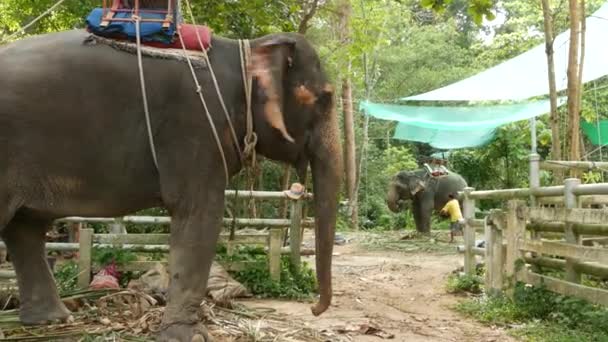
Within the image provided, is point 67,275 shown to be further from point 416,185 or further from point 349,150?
point 349,150

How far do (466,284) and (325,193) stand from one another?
4.19 metres

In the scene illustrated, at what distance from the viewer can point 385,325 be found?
5840mm

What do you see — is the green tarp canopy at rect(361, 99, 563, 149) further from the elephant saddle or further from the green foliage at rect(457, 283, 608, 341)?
the elephant saddle

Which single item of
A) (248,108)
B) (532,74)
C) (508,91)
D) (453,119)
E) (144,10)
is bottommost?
(248,108)

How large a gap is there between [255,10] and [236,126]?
4.78 meters

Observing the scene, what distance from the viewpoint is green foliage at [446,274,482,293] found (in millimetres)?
8141

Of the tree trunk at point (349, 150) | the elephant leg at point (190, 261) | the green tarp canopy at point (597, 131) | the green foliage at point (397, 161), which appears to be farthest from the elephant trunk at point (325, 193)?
the green foliage at point (397, 161)

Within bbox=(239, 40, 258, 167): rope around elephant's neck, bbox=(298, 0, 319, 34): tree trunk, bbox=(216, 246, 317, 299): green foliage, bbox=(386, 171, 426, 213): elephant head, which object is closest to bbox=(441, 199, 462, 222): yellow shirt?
bbox=(386, 171, 426, 213): elephant head

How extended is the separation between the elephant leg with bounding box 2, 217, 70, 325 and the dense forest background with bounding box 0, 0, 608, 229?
1963 mm

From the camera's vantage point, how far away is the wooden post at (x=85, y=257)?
22.7 ft

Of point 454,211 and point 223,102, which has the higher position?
point 223,102

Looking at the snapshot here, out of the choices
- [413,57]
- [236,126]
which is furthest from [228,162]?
[413,57]

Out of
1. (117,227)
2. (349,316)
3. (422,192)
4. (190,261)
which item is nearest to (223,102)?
(190,261)

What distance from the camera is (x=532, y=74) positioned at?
12586 mm
